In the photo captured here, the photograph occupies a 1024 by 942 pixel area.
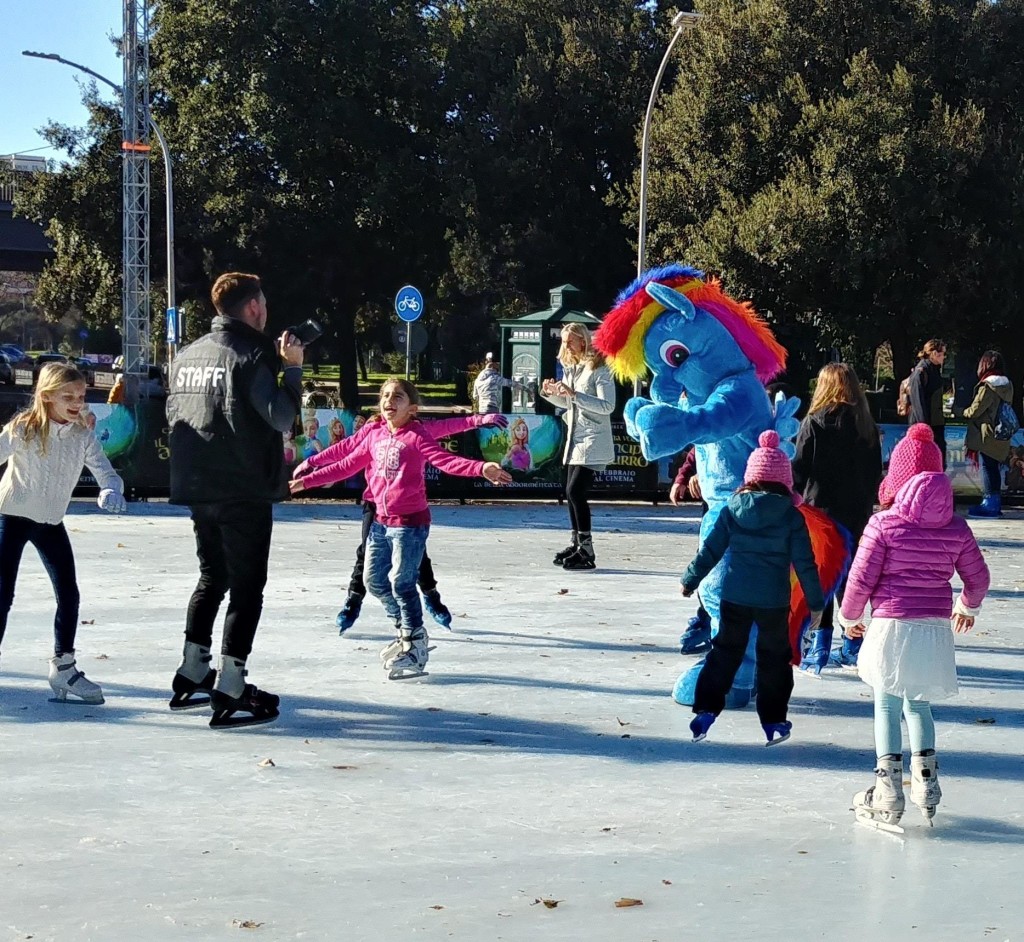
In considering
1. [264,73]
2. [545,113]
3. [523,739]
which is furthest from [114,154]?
[523,739]

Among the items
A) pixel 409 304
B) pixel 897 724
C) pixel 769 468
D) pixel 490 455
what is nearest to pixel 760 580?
pixel 769 468

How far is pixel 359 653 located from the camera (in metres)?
8.71

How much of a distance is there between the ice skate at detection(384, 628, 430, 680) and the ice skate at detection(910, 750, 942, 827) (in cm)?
306

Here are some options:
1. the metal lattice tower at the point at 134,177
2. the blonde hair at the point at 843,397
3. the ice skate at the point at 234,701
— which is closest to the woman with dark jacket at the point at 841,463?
the blonde hair at the point at 843,397

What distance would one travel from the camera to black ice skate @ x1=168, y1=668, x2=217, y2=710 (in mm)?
7168

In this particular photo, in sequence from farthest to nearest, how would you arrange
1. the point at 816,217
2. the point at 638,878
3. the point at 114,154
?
the point at 114,154
the point at 816,217
the point at 638,878

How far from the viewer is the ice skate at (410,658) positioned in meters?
7.96

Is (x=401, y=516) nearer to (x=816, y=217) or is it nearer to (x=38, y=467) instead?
(x=38, y=467)

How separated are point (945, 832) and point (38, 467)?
14.0 feet

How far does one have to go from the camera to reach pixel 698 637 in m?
8.73

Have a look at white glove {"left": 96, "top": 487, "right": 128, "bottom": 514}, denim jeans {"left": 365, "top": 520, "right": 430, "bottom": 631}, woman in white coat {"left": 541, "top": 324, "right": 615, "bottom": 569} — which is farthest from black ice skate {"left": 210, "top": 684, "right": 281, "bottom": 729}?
woman in white coat {"left": 541, "top": 324, "right": 615, "bottom": 569}

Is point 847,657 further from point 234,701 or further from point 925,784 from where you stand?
point 234,701

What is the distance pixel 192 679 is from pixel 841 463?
12.2 feet

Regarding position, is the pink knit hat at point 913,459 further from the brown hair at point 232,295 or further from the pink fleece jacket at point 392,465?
the brown hair at point 232,295
